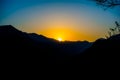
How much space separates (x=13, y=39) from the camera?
1322 centimetres

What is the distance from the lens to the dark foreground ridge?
10743 millimetres

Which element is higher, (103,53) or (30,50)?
(30,50)

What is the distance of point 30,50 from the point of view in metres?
12.4

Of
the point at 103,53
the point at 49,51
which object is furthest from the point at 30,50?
the point at 103,53

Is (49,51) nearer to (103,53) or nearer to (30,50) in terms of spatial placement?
(30,50)

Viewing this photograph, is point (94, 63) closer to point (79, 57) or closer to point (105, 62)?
point (105, 62)

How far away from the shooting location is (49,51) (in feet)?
42.6

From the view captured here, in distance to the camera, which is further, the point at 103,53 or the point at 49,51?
the point at 49,51

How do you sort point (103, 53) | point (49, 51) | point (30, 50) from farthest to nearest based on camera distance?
point (49, 51) → point (30, 50) → point (103, 53)

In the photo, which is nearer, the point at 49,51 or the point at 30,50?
the point at 30,50

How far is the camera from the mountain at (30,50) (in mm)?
11758

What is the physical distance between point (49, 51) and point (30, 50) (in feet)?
3.82

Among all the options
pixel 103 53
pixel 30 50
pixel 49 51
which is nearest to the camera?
pixel 103 53

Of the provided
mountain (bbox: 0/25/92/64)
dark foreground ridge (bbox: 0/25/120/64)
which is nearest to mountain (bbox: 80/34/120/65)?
dark foreground ridge (bbox: 0/25/120/64)
